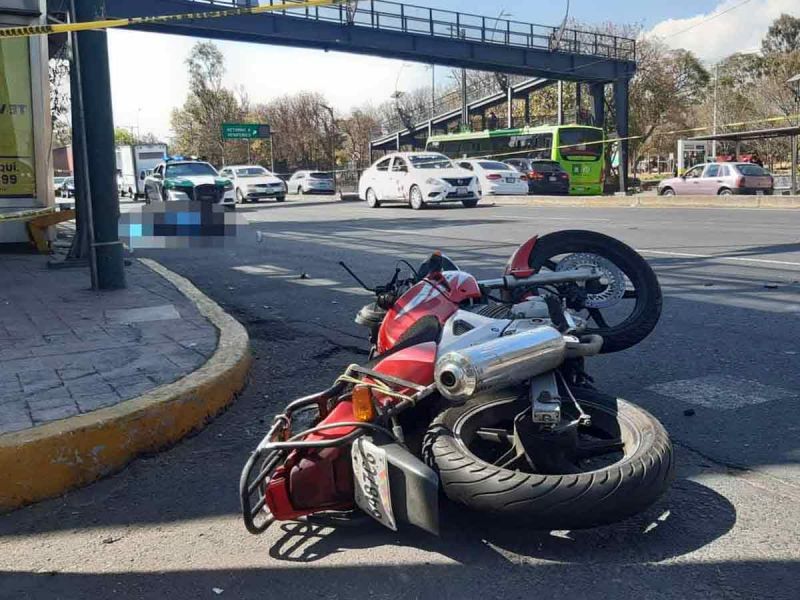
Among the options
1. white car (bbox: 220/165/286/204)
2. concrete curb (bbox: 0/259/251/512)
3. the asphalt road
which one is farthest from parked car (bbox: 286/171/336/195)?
concrete curb (bbox: 0/259/251/512)

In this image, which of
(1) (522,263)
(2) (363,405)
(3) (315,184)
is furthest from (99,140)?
(3) (315,184)

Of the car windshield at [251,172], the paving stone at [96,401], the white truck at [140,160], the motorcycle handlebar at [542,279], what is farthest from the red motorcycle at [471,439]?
the white truck at [140,160]

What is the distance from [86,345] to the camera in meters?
5.32

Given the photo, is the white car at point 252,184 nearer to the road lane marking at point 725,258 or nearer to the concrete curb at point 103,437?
the road lane marking at point 725,258

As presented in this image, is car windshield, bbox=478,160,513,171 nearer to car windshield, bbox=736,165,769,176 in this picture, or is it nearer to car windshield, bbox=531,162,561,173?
car windshield, bbox=531,162,561,173

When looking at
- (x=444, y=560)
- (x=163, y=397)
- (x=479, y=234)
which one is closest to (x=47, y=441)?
(x=163, y=397)

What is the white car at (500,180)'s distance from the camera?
2875 cm

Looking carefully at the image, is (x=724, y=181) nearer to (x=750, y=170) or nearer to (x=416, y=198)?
(x=750, y=170)

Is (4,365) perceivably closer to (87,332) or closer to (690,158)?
(87,332)

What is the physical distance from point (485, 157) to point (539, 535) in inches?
1398

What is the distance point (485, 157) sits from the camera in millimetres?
37312

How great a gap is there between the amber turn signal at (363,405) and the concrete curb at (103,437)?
147cm

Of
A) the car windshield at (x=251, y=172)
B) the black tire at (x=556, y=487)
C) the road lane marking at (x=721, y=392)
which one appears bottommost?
the road lane marking at (x=721, y=392)

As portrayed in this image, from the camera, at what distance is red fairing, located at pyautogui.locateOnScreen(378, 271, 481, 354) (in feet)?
11.4
